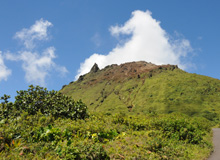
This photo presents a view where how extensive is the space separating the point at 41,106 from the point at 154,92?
10668 cm

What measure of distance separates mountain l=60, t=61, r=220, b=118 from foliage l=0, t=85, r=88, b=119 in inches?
3141

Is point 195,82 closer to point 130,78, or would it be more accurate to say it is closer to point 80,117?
point 130,78

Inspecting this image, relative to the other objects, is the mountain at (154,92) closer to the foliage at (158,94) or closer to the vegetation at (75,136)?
the foliage at (158,94)

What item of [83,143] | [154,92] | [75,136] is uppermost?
[154,92]

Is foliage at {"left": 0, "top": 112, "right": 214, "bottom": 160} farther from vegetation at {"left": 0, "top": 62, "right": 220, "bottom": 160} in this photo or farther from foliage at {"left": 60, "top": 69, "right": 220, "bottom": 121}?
foliage at {"left": 60, "top": 69, "right": 220, "bottom": 121}

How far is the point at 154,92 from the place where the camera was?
4712 inches

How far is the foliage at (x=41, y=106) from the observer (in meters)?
17.4

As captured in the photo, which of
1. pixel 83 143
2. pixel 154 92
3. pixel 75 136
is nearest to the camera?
pixel 83 143

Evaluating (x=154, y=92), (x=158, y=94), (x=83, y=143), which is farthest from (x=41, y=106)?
(x=154, y=92)

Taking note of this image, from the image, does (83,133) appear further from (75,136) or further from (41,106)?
(41,106)

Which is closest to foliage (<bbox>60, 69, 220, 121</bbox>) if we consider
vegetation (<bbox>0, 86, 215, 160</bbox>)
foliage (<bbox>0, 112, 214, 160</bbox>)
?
vegetation (<bbox>0, 86, 215, 160</bbox>)

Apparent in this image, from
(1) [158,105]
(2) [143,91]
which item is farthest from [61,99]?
(2) [143,91]

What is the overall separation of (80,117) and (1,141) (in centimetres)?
865

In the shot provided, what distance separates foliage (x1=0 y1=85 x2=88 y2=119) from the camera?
1736 centimetres
